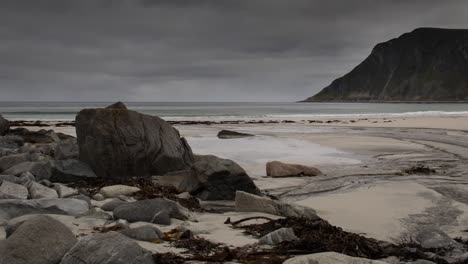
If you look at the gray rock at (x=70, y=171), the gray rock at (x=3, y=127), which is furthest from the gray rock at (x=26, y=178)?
the gray rock at (x=3, y=127)

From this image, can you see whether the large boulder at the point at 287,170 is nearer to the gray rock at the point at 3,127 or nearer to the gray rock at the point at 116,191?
the gray rock at the point at 116,191

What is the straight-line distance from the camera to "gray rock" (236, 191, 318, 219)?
8305mm

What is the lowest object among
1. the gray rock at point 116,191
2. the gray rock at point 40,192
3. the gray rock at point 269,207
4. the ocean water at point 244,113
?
the ocean water at point 244,113

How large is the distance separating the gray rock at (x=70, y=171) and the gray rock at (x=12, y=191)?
2.60 m

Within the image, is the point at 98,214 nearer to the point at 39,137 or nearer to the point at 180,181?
the point at 180,181

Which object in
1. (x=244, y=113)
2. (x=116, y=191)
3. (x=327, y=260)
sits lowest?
(x=244, y=113)

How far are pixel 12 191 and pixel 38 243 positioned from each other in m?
3.94

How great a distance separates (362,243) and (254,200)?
250 cm

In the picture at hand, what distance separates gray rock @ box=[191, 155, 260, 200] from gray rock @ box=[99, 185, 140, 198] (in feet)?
4.45

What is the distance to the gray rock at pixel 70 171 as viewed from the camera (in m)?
11.8

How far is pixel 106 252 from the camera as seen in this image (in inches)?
194

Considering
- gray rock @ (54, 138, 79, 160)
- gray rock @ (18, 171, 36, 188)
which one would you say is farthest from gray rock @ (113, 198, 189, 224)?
gray rock @ (54, 138, 79, 160)

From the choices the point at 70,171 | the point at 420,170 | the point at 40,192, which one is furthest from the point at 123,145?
the point at 420,170

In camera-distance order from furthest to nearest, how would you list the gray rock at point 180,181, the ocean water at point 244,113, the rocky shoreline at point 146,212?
the ocean water at point 244,113
the gray rock at point 180,181
the rocky shoreline at point 146,212
